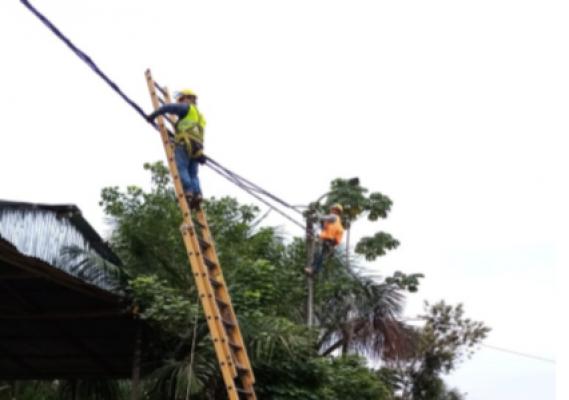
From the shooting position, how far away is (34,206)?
9.07 meters

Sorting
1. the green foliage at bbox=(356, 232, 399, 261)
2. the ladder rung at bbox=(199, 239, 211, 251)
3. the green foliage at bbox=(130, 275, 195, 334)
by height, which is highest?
the green foliage at bbox=(356, 232, 399, 261)

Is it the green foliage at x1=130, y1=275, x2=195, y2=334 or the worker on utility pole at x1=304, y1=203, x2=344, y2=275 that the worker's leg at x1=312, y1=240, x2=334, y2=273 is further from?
the green foliage at x1=130, y1=275, x2=195, y2=334

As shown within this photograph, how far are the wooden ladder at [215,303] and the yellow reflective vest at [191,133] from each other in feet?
0.39

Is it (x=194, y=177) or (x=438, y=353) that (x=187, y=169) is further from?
(x=438, y=353)

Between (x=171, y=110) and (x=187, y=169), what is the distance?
0.60 metres

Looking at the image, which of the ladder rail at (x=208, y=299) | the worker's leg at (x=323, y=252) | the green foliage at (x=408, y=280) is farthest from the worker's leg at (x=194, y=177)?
the green foliage at (x=408, y=280)

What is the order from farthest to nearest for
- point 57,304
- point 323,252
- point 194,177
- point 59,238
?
point 57,304 < point 323,252 < point 59,238 < point 194,177

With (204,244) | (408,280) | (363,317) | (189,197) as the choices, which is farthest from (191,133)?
(408,280)

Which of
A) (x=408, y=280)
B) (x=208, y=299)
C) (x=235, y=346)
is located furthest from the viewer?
(x=408, y=280)

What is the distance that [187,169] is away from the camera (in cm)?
816

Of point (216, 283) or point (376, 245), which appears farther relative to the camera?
point (376, 245)

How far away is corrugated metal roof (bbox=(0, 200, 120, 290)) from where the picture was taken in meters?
8.87

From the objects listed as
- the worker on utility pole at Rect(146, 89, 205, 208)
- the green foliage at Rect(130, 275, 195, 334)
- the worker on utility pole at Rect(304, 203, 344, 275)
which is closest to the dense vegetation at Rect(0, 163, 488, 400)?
the green foliage at Rect(130, 275, 195, 334)

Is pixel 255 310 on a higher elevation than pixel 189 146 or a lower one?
lower
